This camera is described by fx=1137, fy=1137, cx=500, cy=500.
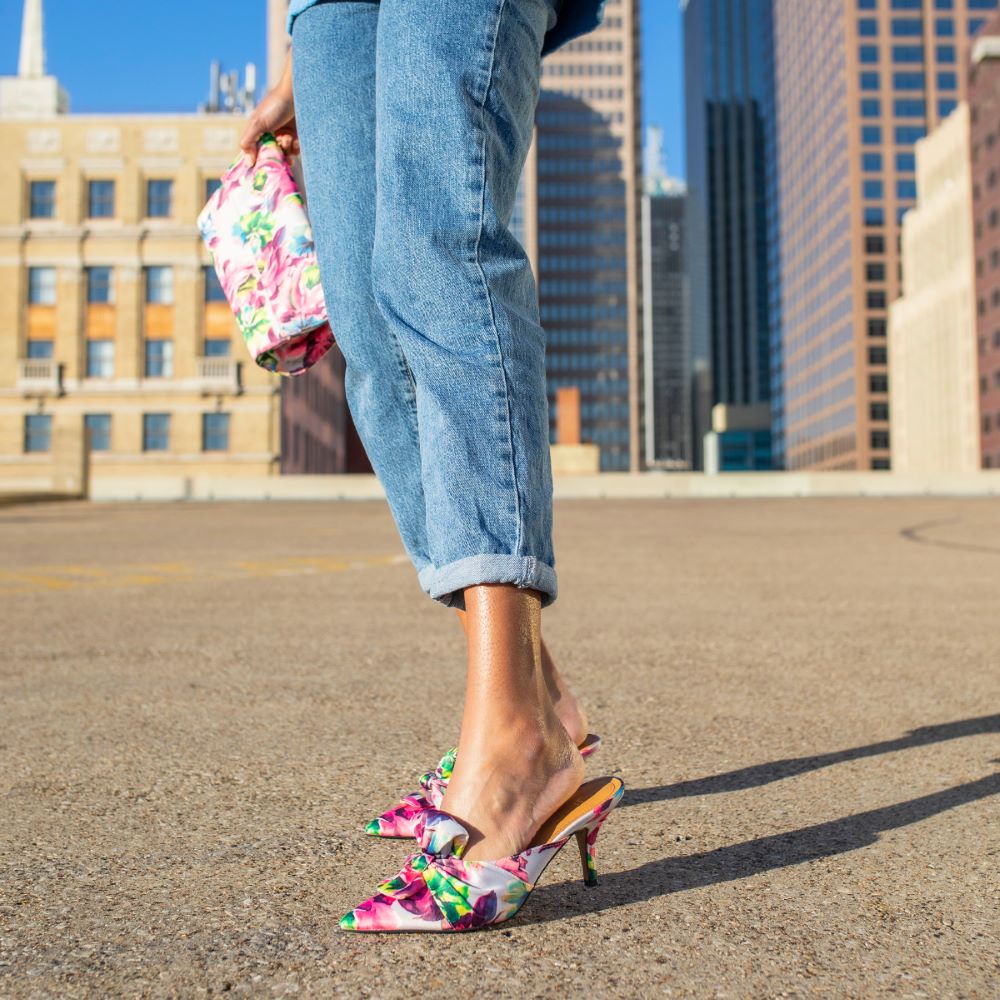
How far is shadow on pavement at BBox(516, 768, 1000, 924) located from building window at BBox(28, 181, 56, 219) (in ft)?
172

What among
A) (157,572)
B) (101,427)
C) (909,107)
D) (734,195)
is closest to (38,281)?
(101,427)

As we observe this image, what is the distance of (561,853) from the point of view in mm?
1481

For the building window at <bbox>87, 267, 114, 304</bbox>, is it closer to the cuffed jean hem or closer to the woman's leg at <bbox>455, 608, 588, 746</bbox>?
the woman's leg at <bbox>455, 608, 588, 746</bbox>

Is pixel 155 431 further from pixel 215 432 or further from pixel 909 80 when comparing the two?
pixel 909 80

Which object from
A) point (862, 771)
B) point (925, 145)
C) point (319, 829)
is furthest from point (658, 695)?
point (925, 145)

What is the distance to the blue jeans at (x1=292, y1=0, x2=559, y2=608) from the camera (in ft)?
4.41

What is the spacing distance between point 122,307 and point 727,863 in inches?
1968

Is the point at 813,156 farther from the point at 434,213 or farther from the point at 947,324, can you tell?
the point at 434,213

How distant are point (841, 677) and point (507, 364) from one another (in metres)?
1.74

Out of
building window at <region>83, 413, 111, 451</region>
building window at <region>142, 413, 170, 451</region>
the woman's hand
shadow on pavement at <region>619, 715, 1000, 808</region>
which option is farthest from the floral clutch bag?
building window at <region>83, 413, 111, 451</region>

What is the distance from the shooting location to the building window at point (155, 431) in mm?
47500

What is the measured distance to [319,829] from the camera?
58.6 inches

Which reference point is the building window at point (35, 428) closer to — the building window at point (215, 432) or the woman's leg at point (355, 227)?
the building window at point (215, 432)

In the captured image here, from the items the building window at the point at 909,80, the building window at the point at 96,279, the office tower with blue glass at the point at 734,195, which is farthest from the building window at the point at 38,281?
the office tower with blue glass at the point at 734,195
